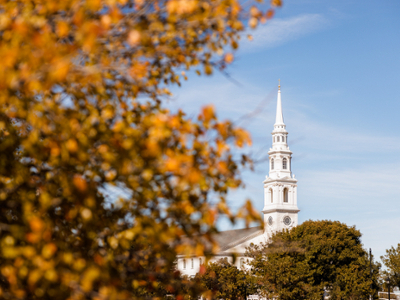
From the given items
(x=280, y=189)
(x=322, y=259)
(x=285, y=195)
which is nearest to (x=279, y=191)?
(x=280, y=189)

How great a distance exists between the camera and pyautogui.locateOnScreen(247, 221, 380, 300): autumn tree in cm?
6988

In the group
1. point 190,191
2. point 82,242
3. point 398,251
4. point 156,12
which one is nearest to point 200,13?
point 156,12

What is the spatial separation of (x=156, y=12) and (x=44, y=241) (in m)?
3.75

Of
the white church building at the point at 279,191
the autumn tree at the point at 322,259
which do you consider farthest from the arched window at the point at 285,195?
the autumn tree at the point at 322,259

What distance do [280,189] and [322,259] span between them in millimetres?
37615

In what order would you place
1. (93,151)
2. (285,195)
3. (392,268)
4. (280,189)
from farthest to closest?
(285,195), (280,189), (392,268), (93,151)

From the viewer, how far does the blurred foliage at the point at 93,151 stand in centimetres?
657

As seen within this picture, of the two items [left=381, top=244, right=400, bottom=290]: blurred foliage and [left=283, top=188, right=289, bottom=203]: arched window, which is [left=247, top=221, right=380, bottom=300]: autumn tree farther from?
[left=283, top=188, right=289, bottom=203]: arched window

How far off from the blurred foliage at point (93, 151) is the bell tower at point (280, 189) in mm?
107723

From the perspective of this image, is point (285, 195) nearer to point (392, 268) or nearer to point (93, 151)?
point (392, 268)

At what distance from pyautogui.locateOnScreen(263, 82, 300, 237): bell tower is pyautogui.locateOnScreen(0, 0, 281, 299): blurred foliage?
10772 centimetres

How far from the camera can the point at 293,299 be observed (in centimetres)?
6100

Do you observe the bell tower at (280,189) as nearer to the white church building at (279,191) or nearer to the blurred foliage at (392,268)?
the white church building at (279,191)

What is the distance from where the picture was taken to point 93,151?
23.3ft
